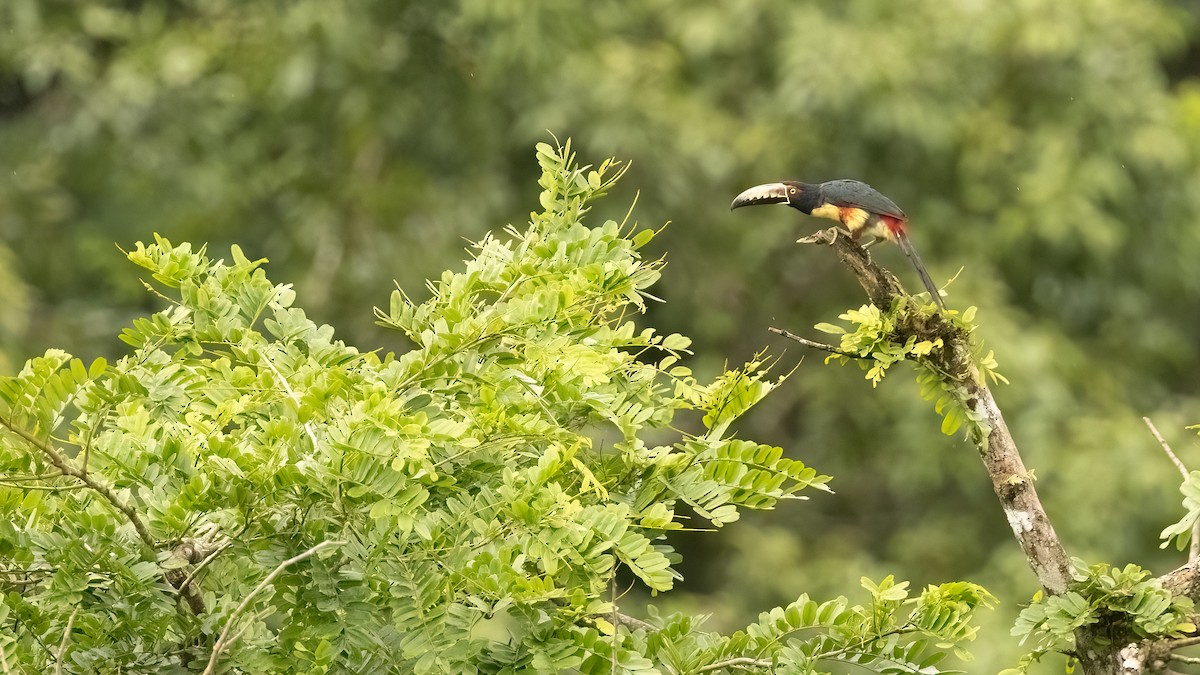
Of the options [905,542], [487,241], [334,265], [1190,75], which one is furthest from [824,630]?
[1190,75]

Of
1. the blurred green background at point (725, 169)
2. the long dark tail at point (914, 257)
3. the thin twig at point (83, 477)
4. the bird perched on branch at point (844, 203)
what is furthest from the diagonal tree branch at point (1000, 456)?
the blurred green background at point (725, 169)

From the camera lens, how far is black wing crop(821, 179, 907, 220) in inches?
123

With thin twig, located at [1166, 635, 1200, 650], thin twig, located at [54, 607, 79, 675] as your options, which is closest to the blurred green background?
thin twig, located at [1166, 635, 1200, 650]

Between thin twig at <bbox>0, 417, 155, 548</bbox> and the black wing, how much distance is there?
160 centimetres

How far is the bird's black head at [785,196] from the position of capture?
10.3ft

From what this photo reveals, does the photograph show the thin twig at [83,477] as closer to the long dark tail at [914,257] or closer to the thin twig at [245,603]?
the thin twig at [245,603]

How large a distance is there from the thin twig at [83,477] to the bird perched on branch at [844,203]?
4.67ft

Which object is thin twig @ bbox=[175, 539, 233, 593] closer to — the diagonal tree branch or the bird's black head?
the diagonal tree branch

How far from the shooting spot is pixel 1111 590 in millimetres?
2369

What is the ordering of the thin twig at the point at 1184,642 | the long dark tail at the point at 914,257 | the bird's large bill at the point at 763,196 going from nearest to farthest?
the thin twig at the point at 1184,642, the long dark tail at the point at 914,257, the bird's large bill at the point at 763,196

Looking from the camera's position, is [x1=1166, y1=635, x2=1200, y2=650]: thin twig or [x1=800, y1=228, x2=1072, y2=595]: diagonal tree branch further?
[x1=800, y1=228, x2=1072, y2=595]: diagonal tree branch

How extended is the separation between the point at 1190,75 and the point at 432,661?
10387mm

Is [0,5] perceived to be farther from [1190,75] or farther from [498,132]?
[1190,75]

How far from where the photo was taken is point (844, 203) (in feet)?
10.3
